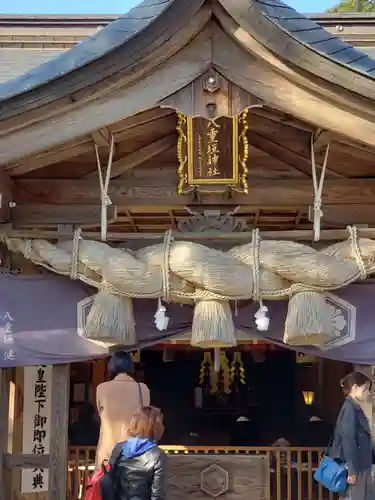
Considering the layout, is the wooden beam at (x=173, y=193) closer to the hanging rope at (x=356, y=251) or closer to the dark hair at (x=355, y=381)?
the hanging rope at (x=356, y=251)

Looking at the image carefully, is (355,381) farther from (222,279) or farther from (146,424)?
(146,424)

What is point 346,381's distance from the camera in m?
4.98

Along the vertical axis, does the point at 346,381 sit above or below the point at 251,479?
above

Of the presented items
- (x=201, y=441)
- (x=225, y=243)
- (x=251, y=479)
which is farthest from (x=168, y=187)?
(x=201, y=441)

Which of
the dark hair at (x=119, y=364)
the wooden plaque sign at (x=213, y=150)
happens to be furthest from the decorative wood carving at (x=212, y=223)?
the dark hair at (x=119, y=364)

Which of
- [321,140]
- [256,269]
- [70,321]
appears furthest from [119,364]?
[321,140]

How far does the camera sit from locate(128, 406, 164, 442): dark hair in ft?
13.7

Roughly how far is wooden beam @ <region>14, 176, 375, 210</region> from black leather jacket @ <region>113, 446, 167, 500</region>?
7.45 feet

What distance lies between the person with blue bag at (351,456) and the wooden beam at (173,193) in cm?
168

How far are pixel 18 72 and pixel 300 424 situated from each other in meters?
7.59

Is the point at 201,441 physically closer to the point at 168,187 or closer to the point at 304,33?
the point at 168,187

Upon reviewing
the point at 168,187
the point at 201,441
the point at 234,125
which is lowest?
the point at 201,441

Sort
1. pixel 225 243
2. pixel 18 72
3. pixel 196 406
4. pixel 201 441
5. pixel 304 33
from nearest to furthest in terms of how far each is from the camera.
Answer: pixel 304 33, pixel 225 243, pixel 18 72, pixel 201 441, pixel 196 406

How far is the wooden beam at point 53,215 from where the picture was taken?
5.69 m
